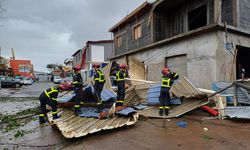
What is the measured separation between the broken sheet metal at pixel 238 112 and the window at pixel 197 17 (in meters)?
7.74

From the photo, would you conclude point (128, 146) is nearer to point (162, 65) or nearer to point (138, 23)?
point (162, 65)

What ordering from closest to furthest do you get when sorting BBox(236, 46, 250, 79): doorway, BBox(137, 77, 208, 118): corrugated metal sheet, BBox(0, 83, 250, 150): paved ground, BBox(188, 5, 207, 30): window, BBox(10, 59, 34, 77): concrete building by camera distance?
BBox(0, 83, 250, 150): paved ground → BBox(137, 77, 208, 118): corrugated metal sheet → BBox(236, 46, 250, 79): doorway → BBox(188, 5, 207, 30): window → BBox(10, 59, 34, 77): concrete building

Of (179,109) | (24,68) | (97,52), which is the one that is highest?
(97,52)

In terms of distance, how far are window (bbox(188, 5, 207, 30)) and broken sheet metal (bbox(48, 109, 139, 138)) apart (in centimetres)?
935

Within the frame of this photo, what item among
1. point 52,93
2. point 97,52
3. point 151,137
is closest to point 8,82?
point 97,52

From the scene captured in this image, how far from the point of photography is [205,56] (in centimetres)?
927

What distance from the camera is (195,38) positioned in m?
9.87

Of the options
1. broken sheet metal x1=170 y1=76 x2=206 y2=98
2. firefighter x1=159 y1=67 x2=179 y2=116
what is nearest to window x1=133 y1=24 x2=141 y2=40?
broken sheet metal x1=170 y1=76 x2=206 y2=98

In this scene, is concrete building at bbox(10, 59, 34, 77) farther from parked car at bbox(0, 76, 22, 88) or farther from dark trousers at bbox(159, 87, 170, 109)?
dark trousers at bbox(159, 87, 170, 109)

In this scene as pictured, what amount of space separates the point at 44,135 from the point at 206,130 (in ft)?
14.5

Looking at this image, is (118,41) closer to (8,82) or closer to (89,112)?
(89,112)

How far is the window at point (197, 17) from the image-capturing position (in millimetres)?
12375

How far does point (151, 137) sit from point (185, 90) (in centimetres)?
271

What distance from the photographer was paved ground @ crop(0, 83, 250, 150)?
4289 millimetres
